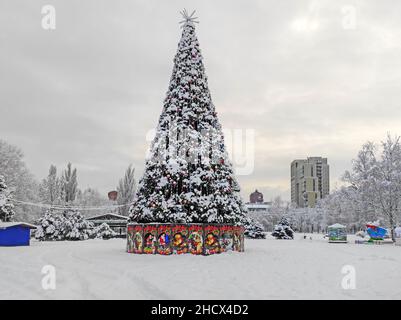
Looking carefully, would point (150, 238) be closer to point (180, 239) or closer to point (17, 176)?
point (180, 239)

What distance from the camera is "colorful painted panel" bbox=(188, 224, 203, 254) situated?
72.8 ft

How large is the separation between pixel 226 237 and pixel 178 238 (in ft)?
11.6

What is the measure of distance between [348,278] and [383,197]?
128 ft

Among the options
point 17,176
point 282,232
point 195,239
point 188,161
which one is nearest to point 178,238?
point 195,239

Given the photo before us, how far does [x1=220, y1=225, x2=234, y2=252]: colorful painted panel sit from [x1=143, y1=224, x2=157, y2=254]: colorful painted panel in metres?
4.23

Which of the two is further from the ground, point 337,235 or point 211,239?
point 211,239

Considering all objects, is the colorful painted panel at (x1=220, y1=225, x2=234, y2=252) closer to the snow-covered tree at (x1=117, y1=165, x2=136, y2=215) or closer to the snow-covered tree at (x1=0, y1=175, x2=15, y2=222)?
the snow-covered tree at (x1=0, y1=175, x2=15, y2=222)

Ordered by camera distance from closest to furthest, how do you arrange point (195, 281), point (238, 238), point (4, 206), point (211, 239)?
point (195, 281)
point (211, 239)
point (238, 238)
point (4, 206)

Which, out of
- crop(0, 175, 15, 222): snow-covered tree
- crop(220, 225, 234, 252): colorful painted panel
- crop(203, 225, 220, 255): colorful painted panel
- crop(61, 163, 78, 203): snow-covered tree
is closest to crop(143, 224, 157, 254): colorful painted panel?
crop(203, 225, 220, 255): colorful painted panel

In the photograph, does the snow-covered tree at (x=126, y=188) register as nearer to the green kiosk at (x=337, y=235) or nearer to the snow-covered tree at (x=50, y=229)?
the snow-covered tree at (x=50, y=229)

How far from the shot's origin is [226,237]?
24.1 metres

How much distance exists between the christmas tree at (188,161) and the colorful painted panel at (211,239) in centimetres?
51
